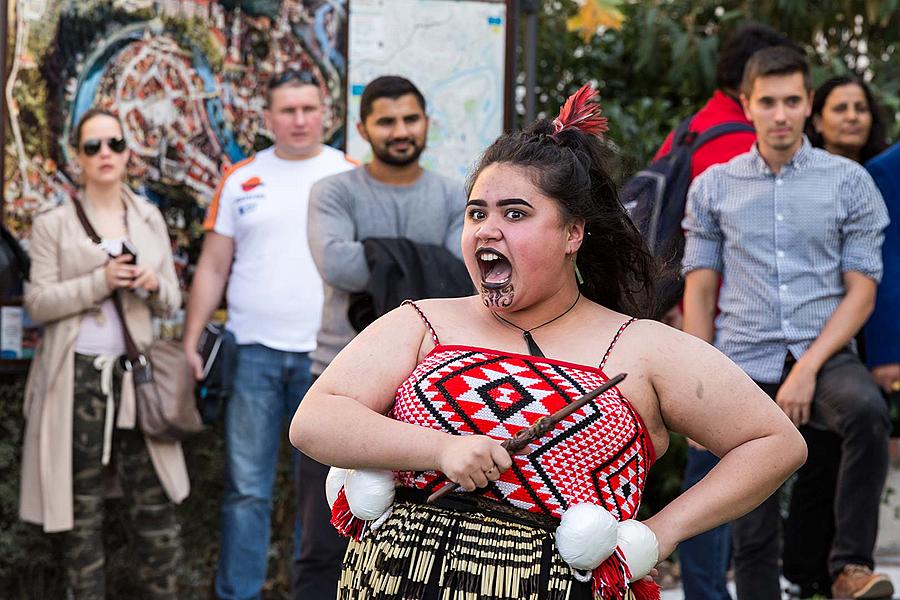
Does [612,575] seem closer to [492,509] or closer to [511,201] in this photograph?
[492,509]

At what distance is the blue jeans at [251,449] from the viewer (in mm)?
5812

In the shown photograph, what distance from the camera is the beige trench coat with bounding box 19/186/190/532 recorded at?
5.54 metres

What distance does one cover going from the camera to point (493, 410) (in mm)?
2680

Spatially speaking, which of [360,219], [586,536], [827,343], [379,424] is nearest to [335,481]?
[379,424]

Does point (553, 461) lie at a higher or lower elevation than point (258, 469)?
higher

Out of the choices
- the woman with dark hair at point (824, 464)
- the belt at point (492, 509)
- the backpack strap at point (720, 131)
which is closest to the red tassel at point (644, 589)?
the belt at point (492, 509)

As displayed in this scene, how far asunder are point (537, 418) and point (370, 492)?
0.37 meters

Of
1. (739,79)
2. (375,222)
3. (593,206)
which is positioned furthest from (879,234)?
(593,206)

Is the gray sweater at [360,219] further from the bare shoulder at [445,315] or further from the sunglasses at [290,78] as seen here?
the bare shoulder at [445,315]

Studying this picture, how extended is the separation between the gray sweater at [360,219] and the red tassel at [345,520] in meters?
2.04

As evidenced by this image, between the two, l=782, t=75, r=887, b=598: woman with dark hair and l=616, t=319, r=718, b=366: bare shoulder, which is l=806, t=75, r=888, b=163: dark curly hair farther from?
l=616, t=319, r=718, b=366: bare shoulder

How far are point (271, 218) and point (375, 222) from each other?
96 cm

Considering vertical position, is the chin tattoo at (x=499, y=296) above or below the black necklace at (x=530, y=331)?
above

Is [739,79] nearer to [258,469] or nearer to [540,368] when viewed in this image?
[258,469]
